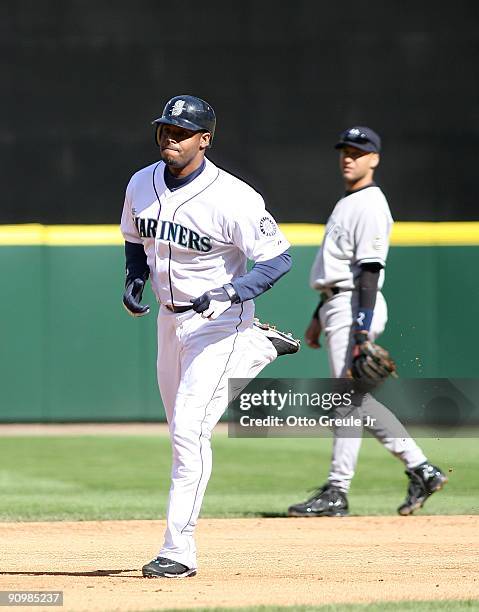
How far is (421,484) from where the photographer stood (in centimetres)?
665

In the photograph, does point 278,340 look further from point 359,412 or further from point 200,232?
point 359,412

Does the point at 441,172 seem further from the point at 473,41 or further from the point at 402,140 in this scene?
the point at 473,41

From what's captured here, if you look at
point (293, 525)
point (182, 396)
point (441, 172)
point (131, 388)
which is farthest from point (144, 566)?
point (441, 172)

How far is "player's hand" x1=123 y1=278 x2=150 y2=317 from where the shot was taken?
4.98m

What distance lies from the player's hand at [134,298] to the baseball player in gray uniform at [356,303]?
5.95 feet

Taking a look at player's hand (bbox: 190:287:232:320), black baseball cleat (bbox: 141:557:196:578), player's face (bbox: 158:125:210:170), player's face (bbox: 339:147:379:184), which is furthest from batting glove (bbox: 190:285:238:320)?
player's face (bbox: 339:147:379:184)

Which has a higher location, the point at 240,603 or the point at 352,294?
the point at 352,294

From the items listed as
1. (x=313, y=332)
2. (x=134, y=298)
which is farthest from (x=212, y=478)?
(x=134, y=298)

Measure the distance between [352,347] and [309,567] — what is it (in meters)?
1.78

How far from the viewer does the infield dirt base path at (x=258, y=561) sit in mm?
4438

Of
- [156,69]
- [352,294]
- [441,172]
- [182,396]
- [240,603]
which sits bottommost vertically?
[240,603]

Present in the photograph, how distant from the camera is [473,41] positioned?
467 inches

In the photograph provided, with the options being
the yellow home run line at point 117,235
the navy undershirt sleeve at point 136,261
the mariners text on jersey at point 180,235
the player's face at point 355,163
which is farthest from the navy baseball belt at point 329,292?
the yellow home run line at point 117,235

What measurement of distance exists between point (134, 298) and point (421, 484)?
7.34 feet
